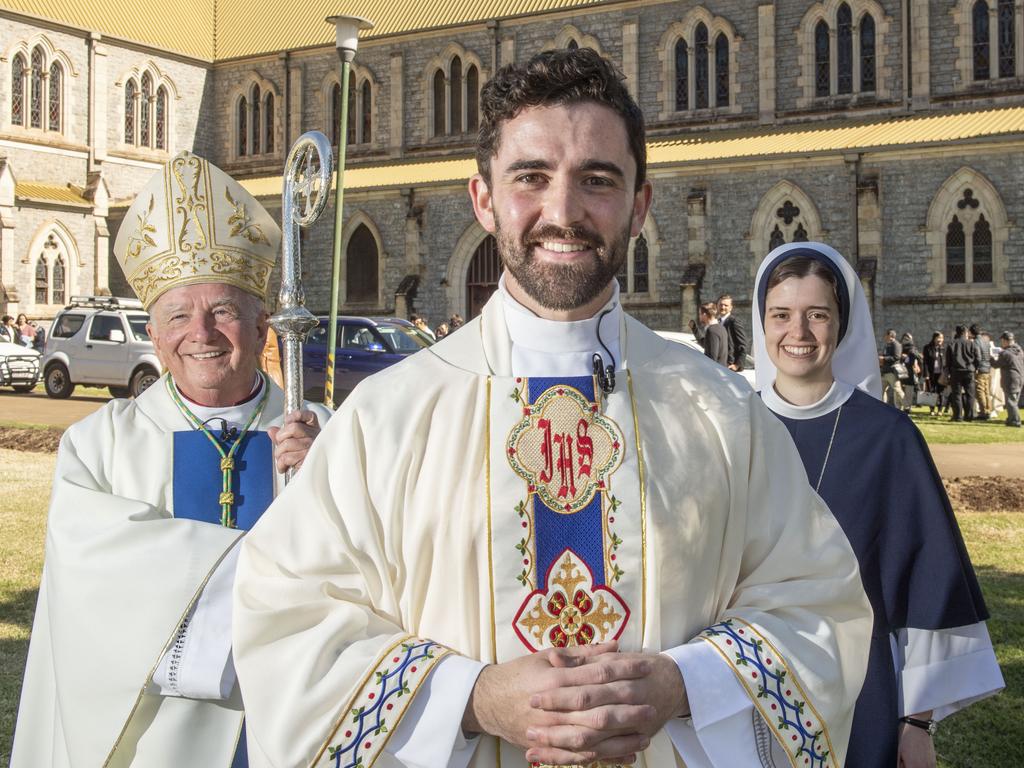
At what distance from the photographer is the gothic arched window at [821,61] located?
2795cm

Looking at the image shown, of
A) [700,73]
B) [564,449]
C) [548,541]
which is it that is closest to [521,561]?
[548,541]

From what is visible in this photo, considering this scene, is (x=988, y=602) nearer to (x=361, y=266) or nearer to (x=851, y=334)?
(x=851, y=334)

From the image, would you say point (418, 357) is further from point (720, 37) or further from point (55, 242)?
point (55, 242)

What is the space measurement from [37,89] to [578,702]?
114ft

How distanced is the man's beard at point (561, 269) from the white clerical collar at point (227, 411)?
129 cm

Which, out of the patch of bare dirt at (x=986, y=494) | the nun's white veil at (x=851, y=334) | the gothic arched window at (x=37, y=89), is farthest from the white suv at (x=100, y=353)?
the nun's white veil at (x=851, y=334)

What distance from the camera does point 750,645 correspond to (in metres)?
2.02

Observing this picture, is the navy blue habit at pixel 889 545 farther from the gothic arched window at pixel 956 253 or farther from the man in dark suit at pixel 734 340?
the gothic arched window at pixel 956 253

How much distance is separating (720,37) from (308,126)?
12.9 meters

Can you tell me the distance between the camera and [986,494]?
10594mm

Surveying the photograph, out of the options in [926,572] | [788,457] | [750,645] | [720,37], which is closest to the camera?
[750,645]

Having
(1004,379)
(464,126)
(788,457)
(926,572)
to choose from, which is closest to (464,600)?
(788,457)

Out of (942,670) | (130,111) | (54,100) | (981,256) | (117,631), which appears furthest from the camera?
(130,111)

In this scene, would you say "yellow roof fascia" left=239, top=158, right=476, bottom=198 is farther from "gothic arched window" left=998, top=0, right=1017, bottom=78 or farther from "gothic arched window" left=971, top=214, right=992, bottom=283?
"gothic arched window" left=998, top=0, right=1017, bottom=78
